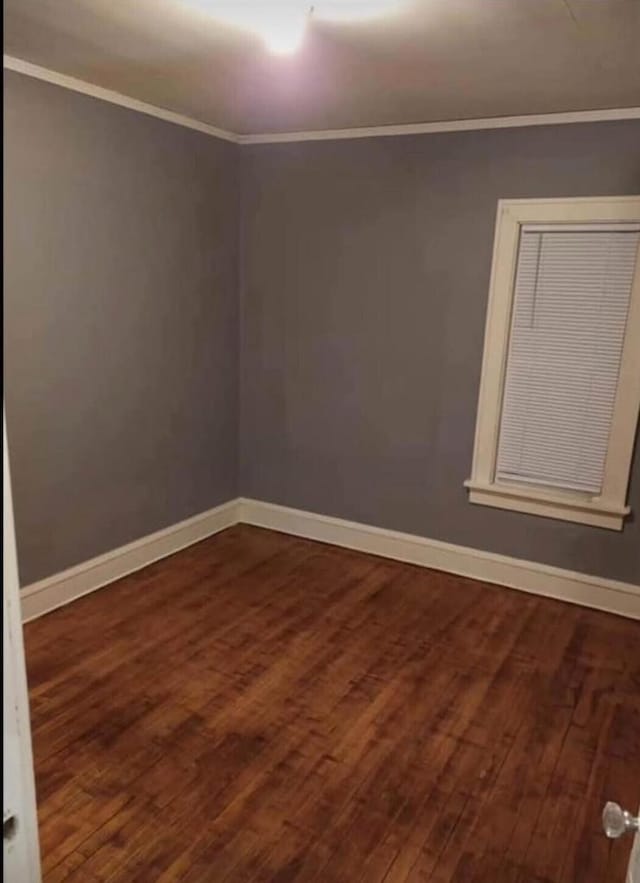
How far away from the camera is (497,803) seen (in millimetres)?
2160

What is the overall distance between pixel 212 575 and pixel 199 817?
1.73 meters

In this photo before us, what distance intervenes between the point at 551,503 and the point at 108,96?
2.94 m

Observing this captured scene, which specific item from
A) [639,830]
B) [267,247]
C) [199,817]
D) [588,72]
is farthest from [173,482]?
[639,830]

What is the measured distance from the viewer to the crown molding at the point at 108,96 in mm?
2719

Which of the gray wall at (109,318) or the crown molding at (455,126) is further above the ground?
the crown molding at (455,126)

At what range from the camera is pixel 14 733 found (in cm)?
83

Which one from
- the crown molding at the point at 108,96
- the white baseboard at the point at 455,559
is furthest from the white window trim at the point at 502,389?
the crown molding at the point at 108,96

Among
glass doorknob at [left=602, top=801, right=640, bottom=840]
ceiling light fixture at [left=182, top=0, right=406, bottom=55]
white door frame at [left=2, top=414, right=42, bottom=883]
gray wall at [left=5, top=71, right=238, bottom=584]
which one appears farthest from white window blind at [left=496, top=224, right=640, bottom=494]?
white door frame at [left=2, top=414, right=42, bottom=883]

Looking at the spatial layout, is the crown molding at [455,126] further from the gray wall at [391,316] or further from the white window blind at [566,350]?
the white window blind at [566,350]

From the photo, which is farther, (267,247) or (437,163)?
(267,247)

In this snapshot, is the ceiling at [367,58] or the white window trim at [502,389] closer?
the ceiling at [367,58]

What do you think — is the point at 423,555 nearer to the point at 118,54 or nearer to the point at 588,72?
the point at 588,72

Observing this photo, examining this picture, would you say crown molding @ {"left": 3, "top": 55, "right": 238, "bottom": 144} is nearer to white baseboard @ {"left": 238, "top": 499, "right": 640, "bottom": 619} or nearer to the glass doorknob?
white baseboard @ {"left": 238, "top": 499, "right": 640, "bottom": 619}

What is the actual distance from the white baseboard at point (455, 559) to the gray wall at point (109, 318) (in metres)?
0.51
